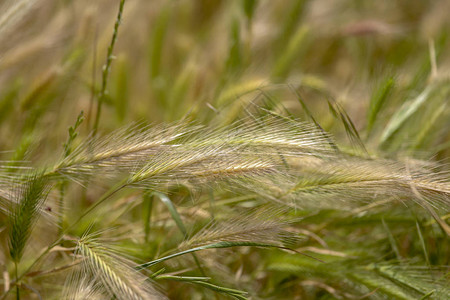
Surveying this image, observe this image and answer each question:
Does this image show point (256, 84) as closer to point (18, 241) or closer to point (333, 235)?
point (333, 235)

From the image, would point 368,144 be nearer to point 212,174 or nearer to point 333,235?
point 333,235

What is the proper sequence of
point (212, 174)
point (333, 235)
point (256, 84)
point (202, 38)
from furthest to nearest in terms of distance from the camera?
point (202, 38)
point (256, 84)
point (333, 235)
point (212, 174)

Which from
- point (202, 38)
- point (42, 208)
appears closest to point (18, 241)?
point (42, 208)

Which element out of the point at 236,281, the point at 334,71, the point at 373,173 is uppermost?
the point at 373,173

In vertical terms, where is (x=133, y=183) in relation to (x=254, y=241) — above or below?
above

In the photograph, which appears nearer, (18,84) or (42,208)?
(42,208)

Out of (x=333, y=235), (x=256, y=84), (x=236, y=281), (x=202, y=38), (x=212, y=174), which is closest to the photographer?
(x=212, y=174)

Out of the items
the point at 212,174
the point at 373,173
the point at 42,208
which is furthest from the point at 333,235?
the point at 42,208
